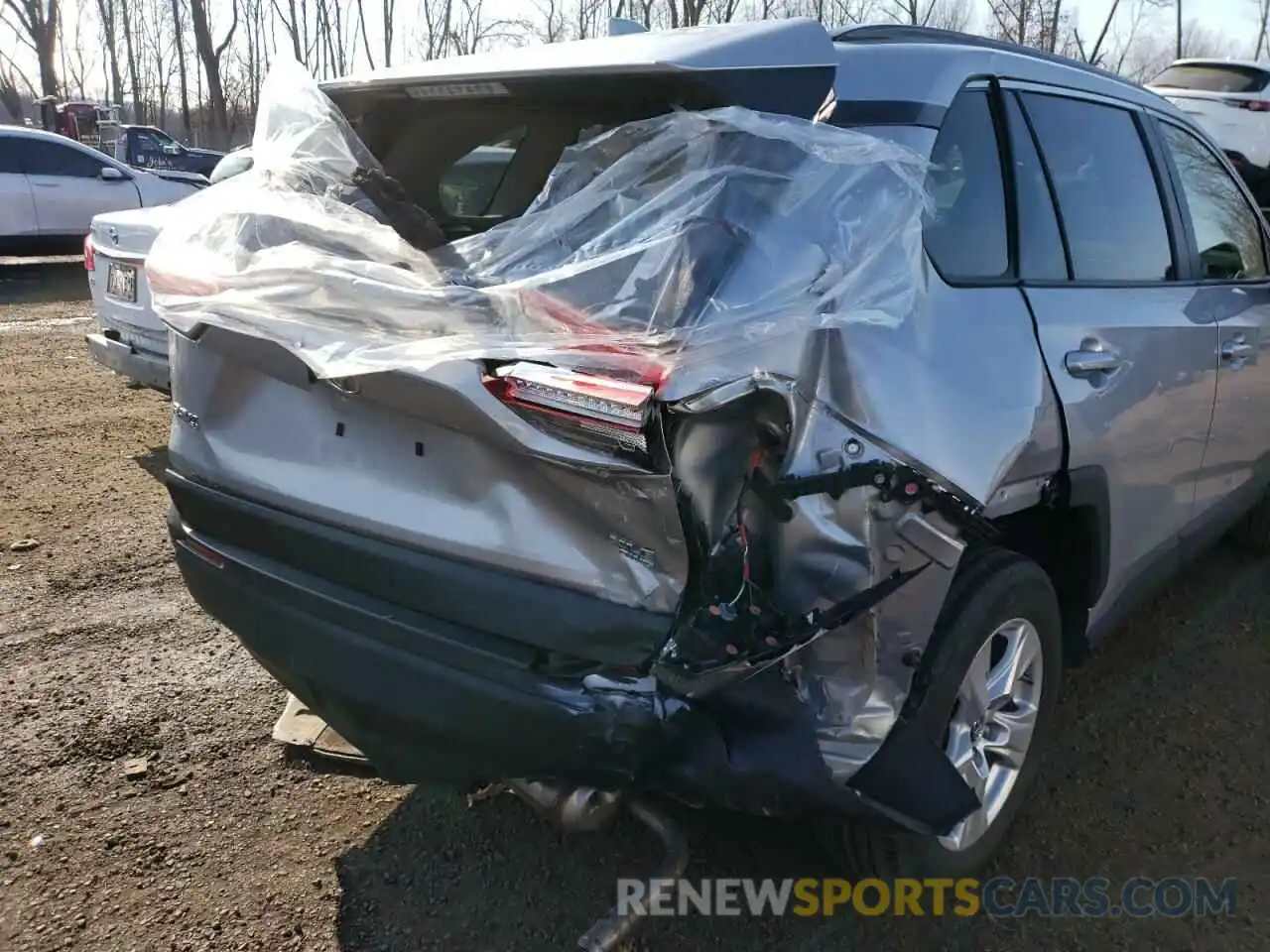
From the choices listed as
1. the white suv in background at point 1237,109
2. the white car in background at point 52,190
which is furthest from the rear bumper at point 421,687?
the white car in background at point 52,190

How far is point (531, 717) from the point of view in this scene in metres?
1.95

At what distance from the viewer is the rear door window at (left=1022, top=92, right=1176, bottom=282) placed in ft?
9.46

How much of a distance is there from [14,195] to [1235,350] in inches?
514

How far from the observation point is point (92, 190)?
13.0 metres

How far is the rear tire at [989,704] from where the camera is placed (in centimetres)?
225

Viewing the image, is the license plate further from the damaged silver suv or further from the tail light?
the tail light

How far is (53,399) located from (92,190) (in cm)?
734

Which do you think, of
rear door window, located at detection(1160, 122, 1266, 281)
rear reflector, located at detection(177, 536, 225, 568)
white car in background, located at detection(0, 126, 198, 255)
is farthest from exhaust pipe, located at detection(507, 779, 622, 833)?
white car in background, located at detection(0, 126, 198, 255)

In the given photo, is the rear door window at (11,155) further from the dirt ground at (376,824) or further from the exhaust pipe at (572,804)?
the exhaust pipe at (572,804)

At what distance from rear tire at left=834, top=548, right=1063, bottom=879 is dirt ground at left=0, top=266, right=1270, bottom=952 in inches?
8.0

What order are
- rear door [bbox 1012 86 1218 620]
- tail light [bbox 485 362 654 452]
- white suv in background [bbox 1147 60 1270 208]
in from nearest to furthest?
1. tail light [bbox 485 362 654 452]
2. rear door [bbox 1012 86 1218 620]
3. white suv in background [bbox 1147 60 1270 208]

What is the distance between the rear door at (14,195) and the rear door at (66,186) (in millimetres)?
71

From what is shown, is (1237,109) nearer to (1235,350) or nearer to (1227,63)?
(1227,63)

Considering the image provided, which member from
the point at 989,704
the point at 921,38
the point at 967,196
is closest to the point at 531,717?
the point at 989,704
